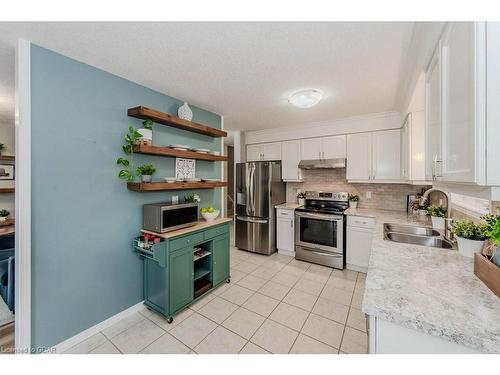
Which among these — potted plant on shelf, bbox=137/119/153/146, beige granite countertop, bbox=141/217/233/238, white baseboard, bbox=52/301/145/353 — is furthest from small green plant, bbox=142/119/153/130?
white baseboard, bbox=52/301/145/353

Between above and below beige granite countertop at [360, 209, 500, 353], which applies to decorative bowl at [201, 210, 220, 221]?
above

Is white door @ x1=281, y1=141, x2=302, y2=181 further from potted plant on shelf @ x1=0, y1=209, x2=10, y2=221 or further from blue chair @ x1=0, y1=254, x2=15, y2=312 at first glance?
potted plant on shelf @ x1=0, y1=209, x2=10, y2=221

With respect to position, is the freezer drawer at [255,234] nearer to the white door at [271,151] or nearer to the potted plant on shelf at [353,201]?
the white door at [271,151]

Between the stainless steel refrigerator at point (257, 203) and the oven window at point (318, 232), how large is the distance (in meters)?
0.60

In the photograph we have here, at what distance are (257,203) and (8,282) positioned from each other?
2959mm

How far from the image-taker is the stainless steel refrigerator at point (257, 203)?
3.69 metres

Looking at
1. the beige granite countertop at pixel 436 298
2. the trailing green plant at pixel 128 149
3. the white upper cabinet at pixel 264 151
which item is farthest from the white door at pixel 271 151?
the beige granite countertop at pixel 436 298

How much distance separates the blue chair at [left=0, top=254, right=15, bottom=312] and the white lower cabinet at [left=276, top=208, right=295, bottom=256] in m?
3.21

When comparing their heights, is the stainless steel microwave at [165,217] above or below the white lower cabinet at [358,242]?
above

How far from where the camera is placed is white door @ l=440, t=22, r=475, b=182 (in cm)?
78

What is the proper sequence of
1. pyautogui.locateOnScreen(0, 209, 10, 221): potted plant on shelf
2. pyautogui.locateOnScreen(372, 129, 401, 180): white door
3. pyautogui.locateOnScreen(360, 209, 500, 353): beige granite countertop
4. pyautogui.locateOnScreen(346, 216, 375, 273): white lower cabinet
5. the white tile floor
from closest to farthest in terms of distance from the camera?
pyautogui.locateOnScreen(360, 209, 500, 353): beige granite countertop < the white tile floor < pyautogui.locateOnScreen(346, 216, 375, 273): white lower cabinet < pyautogui.locateOnScreen(372, 129, 401, 180): white door < pyautogui.locateOnScreen(0, 209, 10, 221): potted plant on shelf

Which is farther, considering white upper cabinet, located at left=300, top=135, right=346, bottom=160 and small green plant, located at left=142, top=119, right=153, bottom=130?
white upper cabinet, located at left=300, top=135, right=346, bottom=160

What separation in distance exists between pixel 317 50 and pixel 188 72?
116cm

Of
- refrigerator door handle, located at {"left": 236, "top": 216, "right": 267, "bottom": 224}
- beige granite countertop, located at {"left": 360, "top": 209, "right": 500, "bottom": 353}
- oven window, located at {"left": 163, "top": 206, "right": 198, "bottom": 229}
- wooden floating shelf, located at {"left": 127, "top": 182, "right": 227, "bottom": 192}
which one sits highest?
wooden floating shelf, located at {"left": 127, "top": 182, "right": 227, "bottom": 192}
